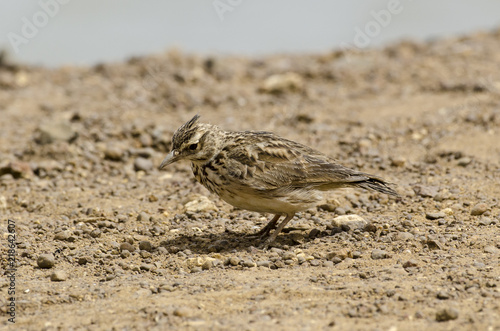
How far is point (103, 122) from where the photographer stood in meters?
11.8

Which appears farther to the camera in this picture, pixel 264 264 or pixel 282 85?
pixel 282 85

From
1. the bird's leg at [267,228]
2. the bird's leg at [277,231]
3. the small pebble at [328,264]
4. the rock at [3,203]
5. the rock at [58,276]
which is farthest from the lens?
the rock at [3,203]

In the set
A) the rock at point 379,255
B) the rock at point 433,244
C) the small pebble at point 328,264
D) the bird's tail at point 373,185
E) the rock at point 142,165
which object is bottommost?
the rock at point 142,165

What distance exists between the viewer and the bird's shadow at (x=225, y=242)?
7.28m

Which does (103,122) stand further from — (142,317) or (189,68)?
(142,317)

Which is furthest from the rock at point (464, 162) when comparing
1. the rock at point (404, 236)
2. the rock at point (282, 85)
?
the rock at point (282, 85)

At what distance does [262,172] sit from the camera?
7.32 metres

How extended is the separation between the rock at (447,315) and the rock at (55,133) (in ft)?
24.4

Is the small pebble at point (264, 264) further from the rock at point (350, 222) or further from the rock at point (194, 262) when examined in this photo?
the rock at point (350, 222)

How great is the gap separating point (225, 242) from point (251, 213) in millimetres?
1132

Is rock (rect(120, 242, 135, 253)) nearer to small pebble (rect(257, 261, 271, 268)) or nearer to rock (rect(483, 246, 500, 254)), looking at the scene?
small pebble (rect(257, 261, 271, 268))

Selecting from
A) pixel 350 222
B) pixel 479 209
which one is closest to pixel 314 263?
pixel 350 222

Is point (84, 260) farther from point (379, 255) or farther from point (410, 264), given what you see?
point (410, 264)

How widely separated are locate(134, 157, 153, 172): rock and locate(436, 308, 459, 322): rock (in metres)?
5.98
